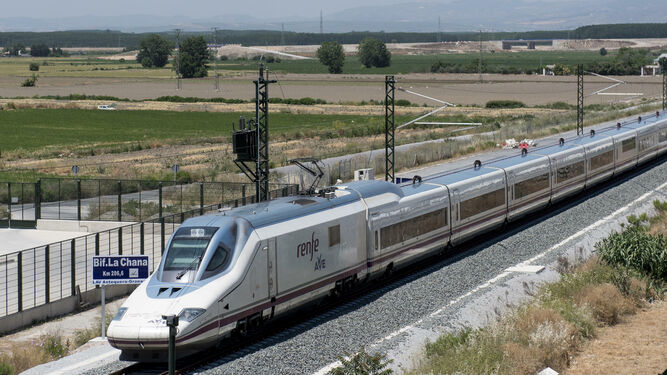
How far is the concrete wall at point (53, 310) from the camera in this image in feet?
82.1

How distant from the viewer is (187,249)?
2025 cm

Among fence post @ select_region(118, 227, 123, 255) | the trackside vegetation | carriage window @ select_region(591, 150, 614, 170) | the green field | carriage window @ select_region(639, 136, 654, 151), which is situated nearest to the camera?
the trackside vegetation

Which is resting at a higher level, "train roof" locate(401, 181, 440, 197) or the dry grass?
"train roof" locate(401, 181, 440, 197)

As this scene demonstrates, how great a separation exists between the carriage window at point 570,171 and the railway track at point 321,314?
3882 millimetres

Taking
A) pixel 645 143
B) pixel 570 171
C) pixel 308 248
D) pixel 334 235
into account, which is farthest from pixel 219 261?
pixel 645 143

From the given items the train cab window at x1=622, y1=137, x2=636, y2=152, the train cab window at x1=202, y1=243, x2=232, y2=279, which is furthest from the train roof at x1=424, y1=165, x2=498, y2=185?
the train cab window at x1=622, y1=137, x2=636, y2=152

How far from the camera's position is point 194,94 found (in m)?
173

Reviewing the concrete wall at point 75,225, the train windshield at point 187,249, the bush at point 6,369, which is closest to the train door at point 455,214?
the train windshield at point 187,249

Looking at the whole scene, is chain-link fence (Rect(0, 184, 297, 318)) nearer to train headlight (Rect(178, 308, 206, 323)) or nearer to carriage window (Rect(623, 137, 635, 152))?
train headlight (Rect(178, 308, 206, 323))

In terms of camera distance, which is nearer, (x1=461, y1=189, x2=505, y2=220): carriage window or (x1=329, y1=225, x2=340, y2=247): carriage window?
(x1=329, y1=225, x2=340, y2=247): carriage window

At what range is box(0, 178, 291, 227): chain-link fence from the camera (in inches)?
1697

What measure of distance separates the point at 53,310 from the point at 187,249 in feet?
26.7

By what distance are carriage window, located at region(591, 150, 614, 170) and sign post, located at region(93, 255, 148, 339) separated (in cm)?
2854

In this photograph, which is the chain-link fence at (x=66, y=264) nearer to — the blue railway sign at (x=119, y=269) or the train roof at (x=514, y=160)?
the blue railway sign at (x=119, y=269)
